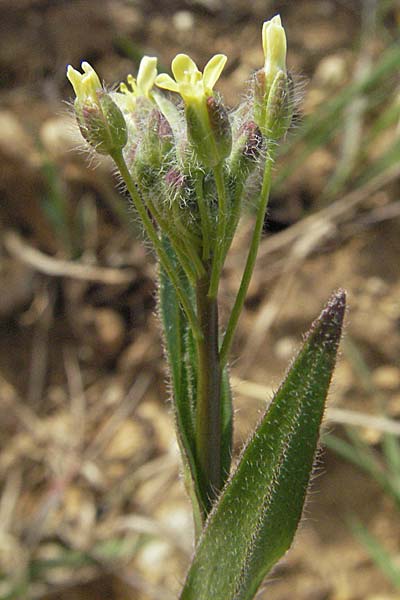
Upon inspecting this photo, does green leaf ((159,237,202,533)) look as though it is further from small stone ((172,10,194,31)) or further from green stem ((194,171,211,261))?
small stone ((172,10,194,31))

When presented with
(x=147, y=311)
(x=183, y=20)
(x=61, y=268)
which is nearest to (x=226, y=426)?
(x=147, y=311)

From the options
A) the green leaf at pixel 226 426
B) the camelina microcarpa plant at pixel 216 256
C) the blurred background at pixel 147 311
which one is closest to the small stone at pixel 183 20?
the blurred background at pixel 147 311

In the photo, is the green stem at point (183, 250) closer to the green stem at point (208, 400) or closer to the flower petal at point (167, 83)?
the green stem at point (208, 400)

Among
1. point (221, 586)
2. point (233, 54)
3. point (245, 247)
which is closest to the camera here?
point (221, 586)

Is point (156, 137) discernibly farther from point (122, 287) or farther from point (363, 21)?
point (363, 21)

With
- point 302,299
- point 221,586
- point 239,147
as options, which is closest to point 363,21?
point 302,299
